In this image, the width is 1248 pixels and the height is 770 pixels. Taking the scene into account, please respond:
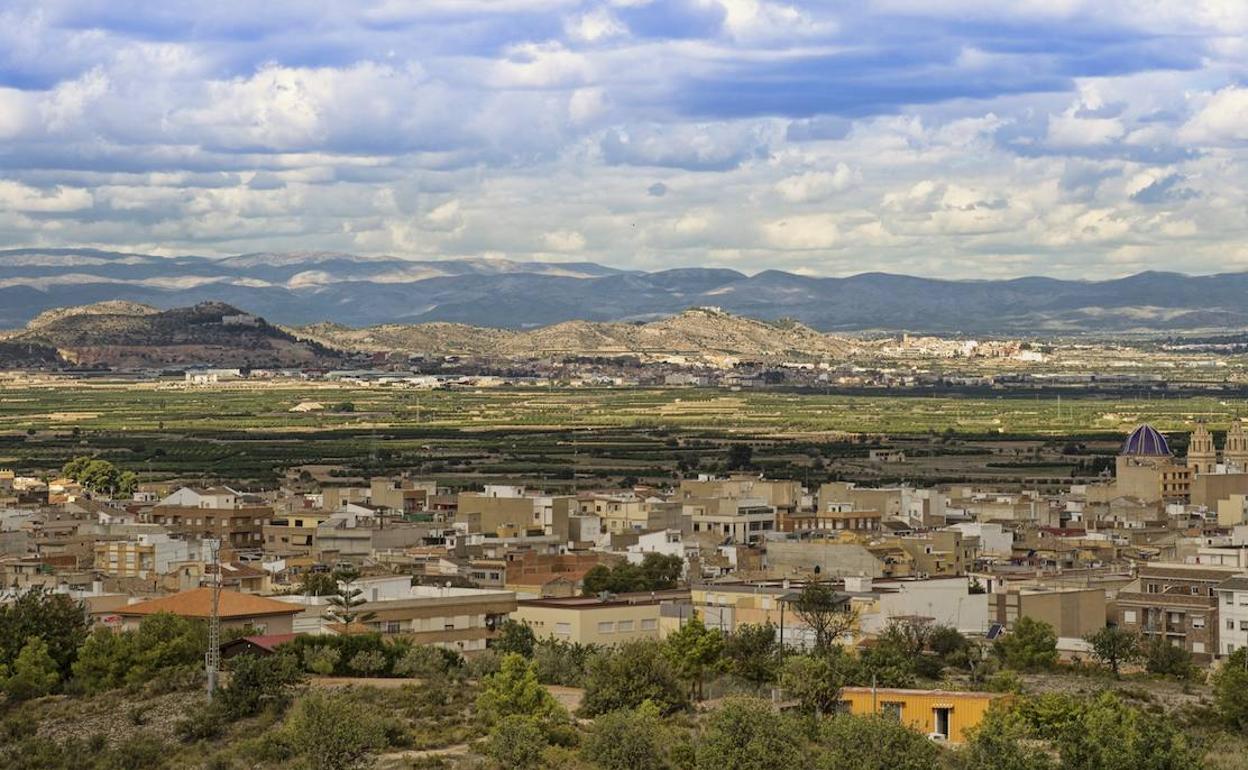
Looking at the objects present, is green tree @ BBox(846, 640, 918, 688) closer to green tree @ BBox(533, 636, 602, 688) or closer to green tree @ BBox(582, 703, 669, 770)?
green tree @ BBox(533, 636, 602, 688)

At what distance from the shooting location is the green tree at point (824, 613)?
173 feet

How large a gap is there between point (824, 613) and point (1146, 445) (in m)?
56.6

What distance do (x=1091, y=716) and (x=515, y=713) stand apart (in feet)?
28.9

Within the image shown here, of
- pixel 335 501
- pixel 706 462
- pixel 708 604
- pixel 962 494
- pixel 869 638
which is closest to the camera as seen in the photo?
pixel 869 638

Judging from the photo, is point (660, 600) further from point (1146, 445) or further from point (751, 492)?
point (1146, 445)

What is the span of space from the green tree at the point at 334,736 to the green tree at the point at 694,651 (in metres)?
9.04

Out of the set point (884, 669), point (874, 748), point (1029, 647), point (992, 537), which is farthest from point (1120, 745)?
point (992, 537)

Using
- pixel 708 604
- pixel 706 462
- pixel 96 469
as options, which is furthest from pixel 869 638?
pixel 706 462

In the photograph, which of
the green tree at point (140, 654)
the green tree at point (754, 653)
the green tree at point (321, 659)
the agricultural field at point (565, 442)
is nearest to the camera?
the green tree at point (321, 659)

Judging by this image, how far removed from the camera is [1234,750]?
40.0 meters

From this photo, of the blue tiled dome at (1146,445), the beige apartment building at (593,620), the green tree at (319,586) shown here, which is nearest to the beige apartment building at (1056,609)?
the beige apartment building at (593,620)

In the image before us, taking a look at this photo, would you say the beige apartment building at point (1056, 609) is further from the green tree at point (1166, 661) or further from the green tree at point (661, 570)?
the green tree at point (661, 570)

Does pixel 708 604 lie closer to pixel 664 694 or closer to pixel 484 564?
pixel 484 564

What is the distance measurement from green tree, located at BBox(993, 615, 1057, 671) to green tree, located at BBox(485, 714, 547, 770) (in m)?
15.6
